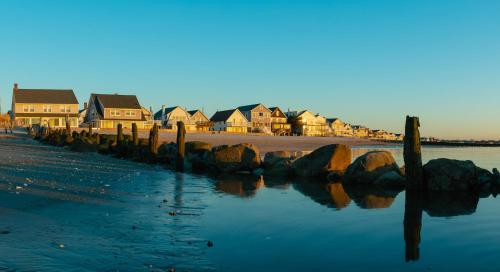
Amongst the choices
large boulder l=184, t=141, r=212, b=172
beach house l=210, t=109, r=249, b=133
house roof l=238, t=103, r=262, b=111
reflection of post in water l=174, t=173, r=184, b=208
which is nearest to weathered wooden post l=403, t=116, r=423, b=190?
reflection of post in water l=174, t=173, r=184, b=208

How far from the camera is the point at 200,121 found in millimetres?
102562

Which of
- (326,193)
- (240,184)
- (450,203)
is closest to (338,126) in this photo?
(240,184)

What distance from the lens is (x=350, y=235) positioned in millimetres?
9633

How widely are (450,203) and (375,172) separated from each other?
203 inches

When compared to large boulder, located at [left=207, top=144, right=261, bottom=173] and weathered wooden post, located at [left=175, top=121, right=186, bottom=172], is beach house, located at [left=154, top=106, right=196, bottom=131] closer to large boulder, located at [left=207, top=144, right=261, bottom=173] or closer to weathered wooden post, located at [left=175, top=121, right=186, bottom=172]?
large boulder, located at [left=207, top=144, right=261, bottom=173]

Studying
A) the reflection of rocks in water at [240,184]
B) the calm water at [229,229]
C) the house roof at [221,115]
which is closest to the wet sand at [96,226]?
the calm water at [229,229]

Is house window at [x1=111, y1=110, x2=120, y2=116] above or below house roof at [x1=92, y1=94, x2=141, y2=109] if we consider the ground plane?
below

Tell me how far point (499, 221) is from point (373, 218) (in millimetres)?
3616

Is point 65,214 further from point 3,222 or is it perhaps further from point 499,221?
point 499,221

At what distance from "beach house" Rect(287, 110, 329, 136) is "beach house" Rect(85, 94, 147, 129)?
4560 cm

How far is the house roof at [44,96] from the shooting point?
77.6m

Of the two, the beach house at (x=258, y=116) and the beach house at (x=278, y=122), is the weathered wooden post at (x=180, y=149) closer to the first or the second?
the beach house at (x=258, y=116)

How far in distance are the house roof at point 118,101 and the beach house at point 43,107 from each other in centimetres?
511

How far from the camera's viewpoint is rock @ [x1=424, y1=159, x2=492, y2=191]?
1827cm
